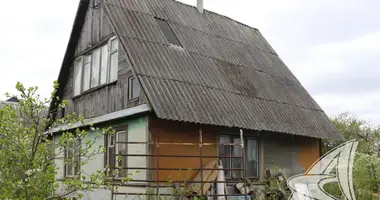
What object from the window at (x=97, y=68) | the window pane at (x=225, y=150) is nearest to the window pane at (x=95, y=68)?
the window at (x=97, y=68)

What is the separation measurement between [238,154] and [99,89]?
4.66m

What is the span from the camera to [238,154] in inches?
490

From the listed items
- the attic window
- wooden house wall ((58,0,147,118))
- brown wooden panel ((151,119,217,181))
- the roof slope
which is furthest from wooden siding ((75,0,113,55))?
brown wooden panel ((151,119,217,181))

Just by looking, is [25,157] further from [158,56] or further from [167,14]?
[167,14]

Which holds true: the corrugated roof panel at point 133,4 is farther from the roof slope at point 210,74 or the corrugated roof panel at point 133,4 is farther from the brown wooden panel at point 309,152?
the brown wooden panel at point 309,152

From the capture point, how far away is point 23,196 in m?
5.03

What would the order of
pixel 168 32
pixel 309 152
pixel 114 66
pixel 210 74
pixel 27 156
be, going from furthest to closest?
pixel 309 152, pixel 168 32, pixel 210 74, pixel 114 66, pixel 27 156

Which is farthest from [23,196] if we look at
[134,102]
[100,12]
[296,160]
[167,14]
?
[296,160]

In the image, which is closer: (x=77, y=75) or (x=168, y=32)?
(x=168, y=32)

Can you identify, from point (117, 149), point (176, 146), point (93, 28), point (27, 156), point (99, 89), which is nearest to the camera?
point (27, 156)

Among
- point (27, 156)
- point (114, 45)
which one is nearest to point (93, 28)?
point (114, 45)

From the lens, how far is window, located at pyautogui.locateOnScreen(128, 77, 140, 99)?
11.2 metres

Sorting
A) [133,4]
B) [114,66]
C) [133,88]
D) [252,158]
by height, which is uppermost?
[133,4]

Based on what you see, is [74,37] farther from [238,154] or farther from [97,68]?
[238,154]
